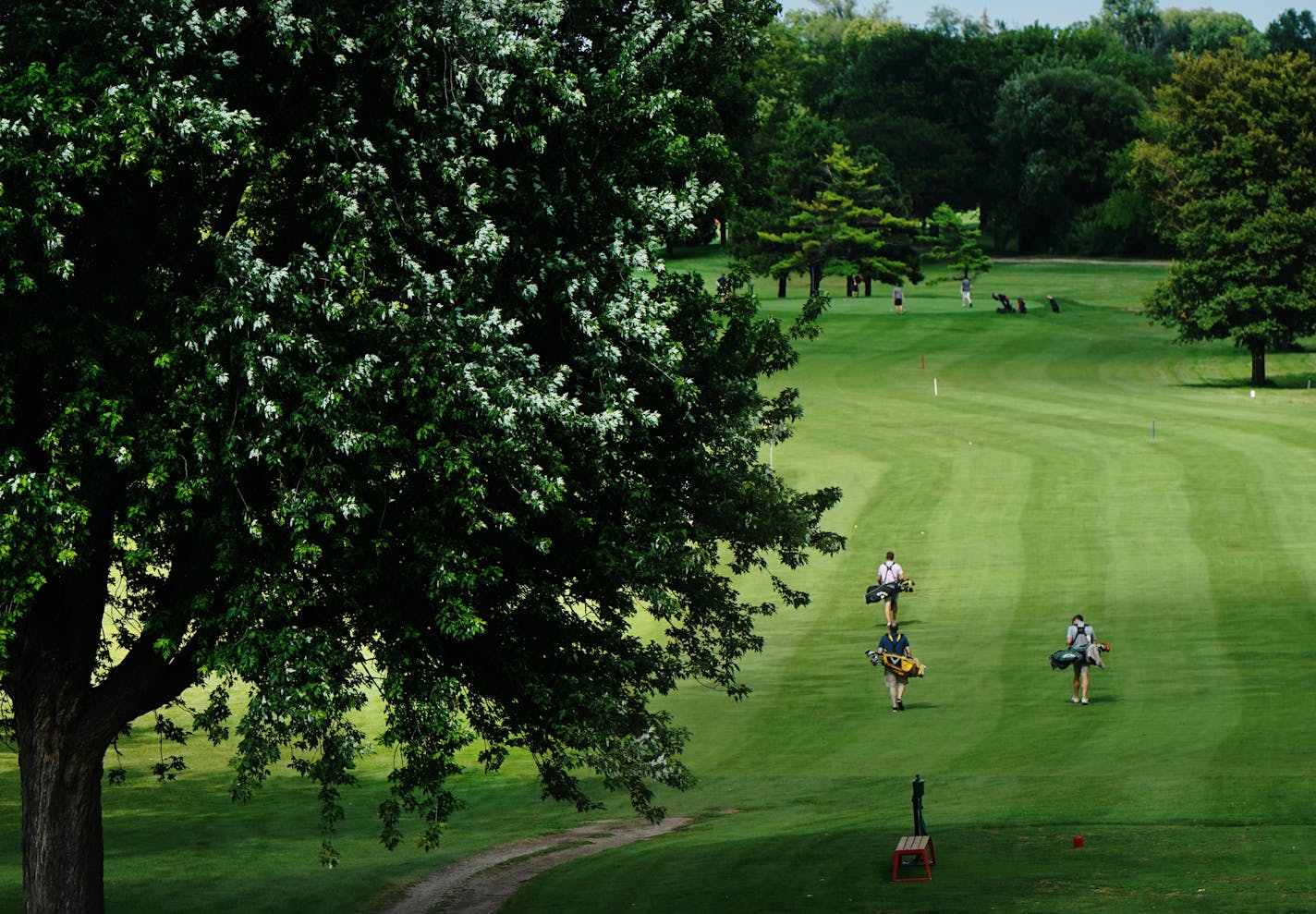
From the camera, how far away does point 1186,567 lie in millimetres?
51188

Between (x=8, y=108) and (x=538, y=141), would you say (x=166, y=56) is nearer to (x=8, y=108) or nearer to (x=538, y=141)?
(x=8, y=108)

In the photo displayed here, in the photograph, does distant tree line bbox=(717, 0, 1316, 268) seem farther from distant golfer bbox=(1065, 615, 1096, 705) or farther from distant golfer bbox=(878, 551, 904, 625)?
distant golfer bbox=(1065, 615, 1096, 705)

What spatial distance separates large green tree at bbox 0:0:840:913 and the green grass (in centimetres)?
576

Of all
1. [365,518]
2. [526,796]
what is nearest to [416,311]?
[365,518]

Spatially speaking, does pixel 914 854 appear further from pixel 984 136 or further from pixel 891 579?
pixel 984 136

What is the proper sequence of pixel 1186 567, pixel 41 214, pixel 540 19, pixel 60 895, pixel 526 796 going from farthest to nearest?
pixel 1186 567 < pixel 526 796 < pixel 60 895 < pixel 540 19 < pixel 41 214

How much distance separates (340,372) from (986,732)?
21795 mm

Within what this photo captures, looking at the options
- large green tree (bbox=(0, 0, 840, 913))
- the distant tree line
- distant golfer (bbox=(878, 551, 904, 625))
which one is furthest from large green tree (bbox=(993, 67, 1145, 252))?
large green tree (bbox=(0, 0, 840, 913))

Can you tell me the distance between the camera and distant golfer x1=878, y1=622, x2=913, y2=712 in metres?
37.0

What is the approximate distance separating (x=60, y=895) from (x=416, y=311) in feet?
29.5

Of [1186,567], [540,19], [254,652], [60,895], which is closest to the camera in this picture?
[254,652]

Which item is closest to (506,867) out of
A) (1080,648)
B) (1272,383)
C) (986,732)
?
(986,732)

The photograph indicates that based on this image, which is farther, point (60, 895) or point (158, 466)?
point (60, 895)

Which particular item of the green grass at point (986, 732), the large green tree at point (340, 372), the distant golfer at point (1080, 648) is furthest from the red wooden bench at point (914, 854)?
the distant golfer at point (1080, 648)
